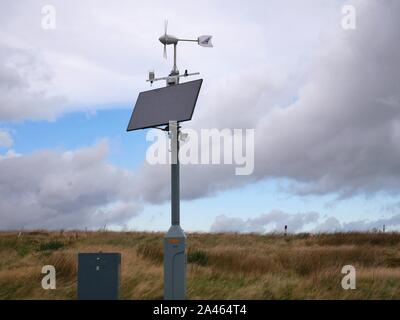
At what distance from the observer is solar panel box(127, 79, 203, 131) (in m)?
11.9

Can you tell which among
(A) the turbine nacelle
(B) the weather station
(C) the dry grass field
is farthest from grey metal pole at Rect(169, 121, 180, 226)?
(C) the dry grass field

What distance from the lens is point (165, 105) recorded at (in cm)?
1237

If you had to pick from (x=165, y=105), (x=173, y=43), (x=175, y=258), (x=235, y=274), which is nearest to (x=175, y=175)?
(x=165, y=105)

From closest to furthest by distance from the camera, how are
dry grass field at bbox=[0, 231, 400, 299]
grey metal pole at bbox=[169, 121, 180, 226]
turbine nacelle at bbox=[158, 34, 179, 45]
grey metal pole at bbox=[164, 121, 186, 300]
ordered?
grey metal pole at bbox=[164, 121, 186, 300]
grey metal pole at bbox=[169, 121, 180, 226]
turbine nacelle at bbox=[158, 34, 179, 45]
dry grass field at bbox=[0, 231, 400, 299]

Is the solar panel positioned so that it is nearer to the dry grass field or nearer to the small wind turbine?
the small wind turbine

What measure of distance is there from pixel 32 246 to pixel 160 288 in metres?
13.3

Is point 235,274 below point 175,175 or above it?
below

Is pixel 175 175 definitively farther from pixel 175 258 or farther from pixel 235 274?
pixel 235 274

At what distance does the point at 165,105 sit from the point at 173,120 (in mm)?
555

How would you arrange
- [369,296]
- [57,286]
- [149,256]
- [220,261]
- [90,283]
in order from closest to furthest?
[90,283]
[369,296]
[57,286]
[220,261]
[149,256]
